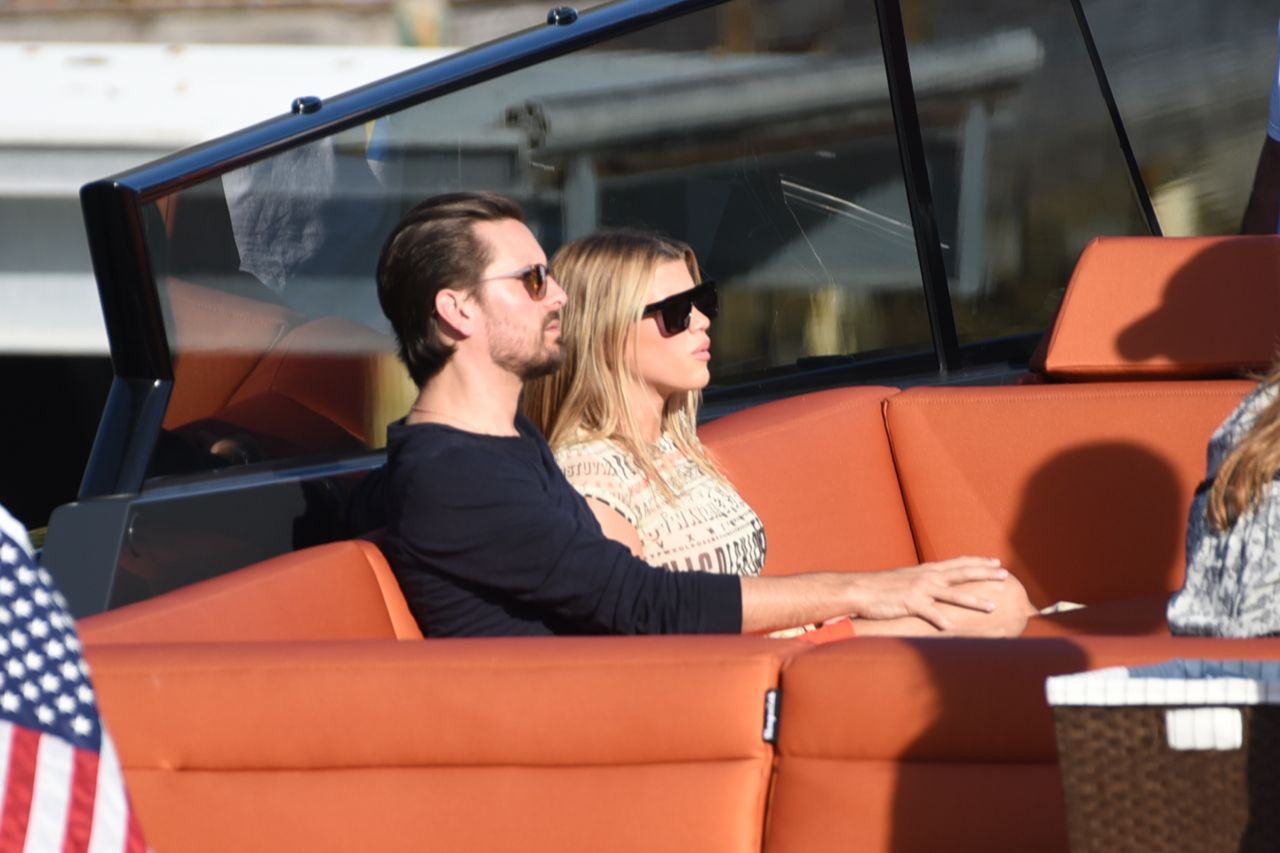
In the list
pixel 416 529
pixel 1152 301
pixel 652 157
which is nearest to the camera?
pixel 416 529

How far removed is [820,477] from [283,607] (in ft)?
5.11

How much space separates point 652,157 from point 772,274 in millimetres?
438

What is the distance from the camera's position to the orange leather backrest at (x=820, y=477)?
3625mm

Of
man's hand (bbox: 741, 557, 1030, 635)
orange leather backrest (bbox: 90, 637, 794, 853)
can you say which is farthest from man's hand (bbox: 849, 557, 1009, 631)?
orange leather backrest (bbox: 90, 637, 794, 853)

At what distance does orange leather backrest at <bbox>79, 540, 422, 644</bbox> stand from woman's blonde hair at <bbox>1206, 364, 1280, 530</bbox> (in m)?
1.26

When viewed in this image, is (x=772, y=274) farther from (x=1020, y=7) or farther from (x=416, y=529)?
(x=416, y=529)

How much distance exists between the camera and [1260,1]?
20.6 feet

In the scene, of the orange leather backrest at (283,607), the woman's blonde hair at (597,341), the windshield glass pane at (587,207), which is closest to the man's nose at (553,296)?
the woman's blonde hair at (597,341)

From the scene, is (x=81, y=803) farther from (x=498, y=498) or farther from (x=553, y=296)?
(x=553, y=296)

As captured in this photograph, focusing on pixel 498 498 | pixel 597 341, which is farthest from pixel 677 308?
pixel 498 498

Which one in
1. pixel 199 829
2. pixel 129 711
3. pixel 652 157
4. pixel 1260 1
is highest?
pixel 1260 1

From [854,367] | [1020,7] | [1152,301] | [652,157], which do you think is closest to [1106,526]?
[1152,301]

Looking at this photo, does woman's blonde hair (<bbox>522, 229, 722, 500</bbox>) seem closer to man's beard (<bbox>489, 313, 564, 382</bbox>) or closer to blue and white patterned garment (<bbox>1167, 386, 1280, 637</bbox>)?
man's beard (<bbox>489, 313, 564, 382</bbox>)

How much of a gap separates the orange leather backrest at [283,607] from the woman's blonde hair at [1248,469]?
1.26 meters
